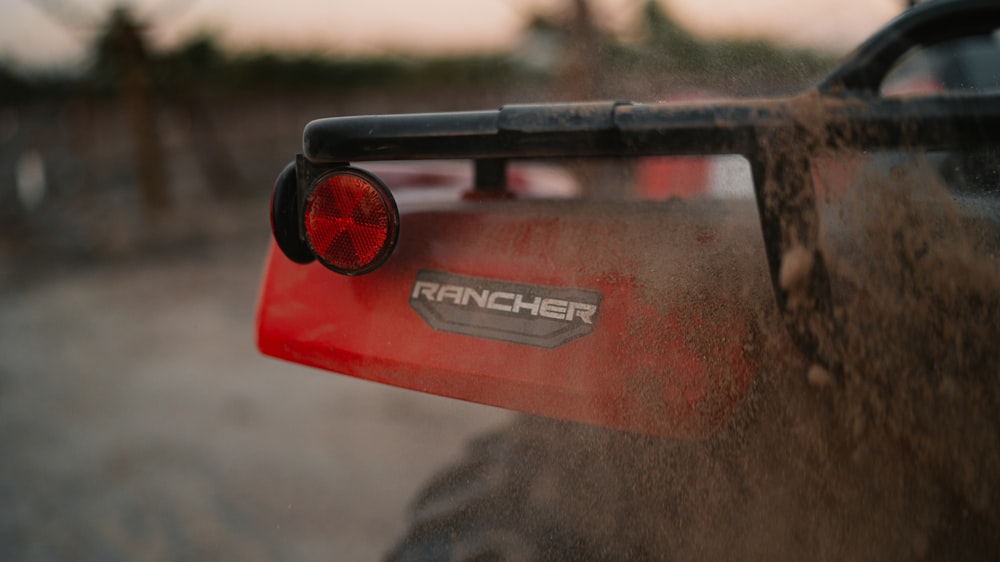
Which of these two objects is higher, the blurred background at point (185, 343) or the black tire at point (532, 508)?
the black tire at point (532, 508)

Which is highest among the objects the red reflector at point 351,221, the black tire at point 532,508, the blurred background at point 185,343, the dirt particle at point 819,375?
the red reflector at point 351,221

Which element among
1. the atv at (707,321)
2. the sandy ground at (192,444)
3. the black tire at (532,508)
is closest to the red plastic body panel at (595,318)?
the atv at (707,321)

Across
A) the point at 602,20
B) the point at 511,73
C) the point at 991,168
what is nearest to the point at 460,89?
the point at 511,73

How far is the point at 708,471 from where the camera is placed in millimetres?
1163

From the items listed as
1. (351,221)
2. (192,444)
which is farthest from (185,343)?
(351,221)

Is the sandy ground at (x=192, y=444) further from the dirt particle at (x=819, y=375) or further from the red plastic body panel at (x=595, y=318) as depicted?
the dirt particle at (x=819, y=375)

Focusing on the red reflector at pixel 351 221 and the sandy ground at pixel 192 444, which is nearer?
the red reflector at pixel 351 221

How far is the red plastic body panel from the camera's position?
42.2 inches

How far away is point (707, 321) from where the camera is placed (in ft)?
3.56

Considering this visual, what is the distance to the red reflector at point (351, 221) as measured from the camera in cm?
120

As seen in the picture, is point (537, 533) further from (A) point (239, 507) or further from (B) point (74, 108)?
(B) point (74, 108)

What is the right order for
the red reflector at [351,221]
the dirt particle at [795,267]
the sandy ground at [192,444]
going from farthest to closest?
1. the sandy ground at [192,444]
2. the red reflector at [351,221]
3. the dirt particle at [795,267]

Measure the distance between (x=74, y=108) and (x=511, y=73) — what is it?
682cm

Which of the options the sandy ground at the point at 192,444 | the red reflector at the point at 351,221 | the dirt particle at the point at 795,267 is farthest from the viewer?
the sandy ground at the point at 192,444
